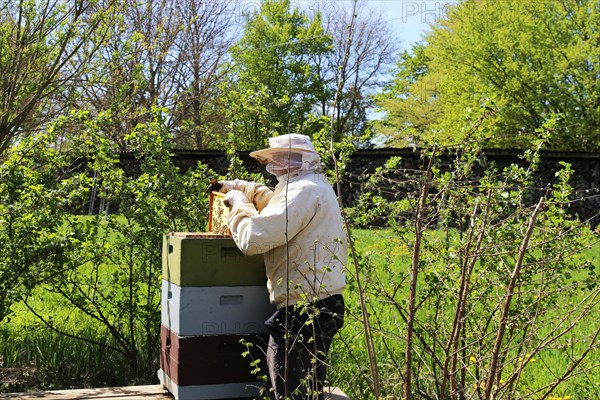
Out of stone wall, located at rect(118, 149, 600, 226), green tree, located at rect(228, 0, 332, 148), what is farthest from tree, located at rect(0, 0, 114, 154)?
green tree, located at rect(228, 0, 332, 148)

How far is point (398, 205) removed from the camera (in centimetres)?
444

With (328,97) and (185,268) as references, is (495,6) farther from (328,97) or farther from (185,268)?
(185,268)

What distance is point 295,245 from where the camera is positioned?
3.62m

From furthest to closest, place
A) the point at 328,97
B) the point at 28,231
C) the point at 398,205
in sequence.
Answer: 1. the point at 328,97
2. the point at 28,231
3. the point at 398,205

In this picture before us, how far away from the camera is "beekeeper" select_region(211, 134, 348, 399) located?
3.50 m

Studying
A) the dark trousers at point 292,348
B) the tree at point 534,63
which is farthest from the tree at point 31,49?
the tree at point 534,63

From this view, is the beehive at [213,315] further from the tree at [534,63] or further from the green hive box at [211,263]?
the tree at [534,63]

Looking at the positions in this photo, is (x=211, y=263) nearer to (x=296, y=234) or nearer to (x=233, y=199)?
(x=233, y=199)

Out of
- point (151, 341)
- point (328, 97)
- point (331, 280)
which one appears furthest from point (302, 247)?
point (328, 97)

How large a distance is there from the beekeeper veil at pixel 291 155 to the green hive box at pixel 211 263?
45cm

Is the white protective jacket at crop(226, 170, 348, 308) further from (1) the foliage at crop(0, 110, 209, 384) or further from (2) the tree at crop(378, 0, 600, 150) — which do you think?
(2) the tree at crop(378, 0, 600, 150)

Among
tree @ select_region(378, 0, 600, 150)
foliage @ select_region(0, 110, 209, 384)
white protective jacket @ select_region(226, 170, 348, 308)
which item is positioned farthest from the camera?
tree @ select_region(378, 0, 600, 150)

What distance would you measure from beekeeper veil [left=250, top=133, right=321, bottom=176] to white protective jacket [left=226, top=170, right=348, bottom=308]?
1.5 inches

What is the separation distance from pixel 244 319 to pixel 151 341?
1672 mm
